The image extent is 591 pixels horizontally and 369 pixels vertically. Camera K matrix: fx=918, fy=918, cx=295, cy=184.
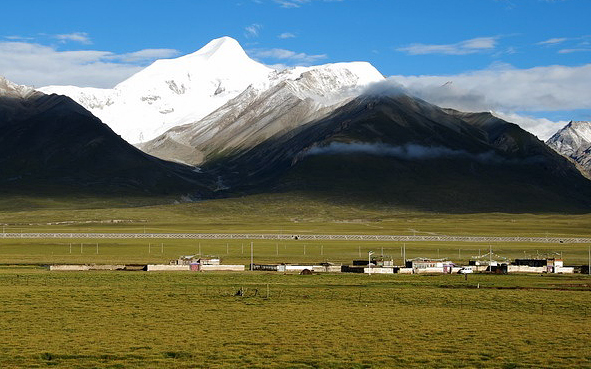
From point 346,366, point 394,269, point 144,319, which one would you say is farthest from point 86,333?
point 394,269

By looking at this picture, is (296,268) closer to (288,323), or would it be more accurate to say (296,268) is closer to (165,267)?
(165,267)

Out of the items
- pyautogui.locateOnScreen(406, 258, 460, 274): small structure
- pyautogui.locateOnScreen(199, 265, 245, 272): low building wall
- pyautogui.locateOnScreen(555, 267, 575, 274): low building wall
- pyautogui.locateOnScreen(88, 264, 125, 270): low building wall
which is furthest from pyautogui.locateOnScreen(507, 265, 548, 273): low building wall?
pyautogui.locateOnScreen(88, 264, 125, 270): low building wall

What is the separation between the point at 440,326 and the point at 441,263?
60.3m

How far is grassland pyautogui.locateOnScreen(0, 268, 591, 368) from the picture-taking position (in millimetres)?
50906

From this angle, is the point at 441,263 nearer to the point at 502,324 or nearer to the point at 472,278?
the point at 472,278

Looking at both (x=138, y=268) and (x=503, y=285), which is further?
(x=138, y=268)

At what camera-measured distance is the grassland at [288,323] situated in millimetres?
50906

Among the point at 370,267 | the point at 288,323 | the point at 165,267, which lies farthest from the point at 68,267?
the point at 288,323

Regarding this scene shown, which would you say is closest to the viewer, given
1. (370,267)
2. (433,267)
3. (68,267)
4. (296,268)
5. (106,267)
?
(68,267)

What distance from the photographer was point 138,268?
118m

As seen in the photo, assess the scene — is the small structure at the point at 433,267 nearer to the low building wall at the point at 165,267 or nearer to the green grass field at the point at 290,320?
the green grass field at the point at 290,320

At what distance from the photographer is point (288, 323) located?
2534 inches

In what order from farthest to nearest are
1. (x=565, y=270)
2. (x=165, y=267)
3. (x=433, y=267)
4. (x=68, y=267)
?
(x=565, y=270) < (x=433, y=267) < (x=165, y=267) < (x=68, y=267)

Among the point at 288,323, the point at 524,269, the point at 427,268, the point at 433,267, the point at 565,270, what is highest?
the point at 433,267
